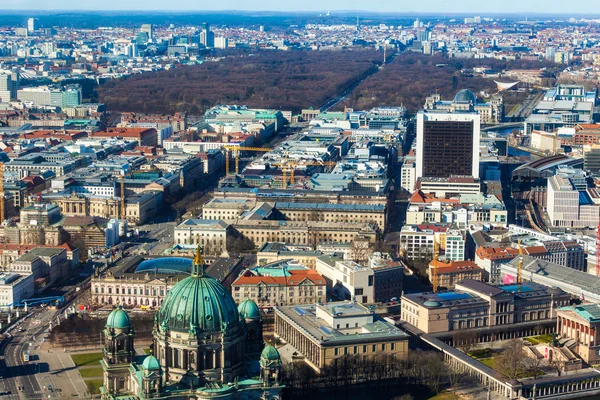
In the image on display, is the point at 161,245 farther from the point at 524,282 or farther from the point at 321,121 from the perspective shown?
Result: the point at 321,121

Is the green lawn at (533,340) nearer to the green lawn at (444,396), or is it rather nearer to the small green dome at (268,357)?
the green lawn at (444,396)

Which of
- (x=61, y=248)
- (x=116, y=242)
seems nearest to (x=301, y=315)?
(x=61, y=248)

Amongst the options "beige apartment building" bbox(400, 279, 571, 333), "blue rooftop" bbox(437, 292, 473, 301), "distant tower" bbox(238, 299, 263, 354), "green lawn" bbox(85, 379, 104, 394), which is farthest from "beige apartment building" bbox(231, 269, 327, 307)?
"distant tower" bbox(238, 299, 263, 354)

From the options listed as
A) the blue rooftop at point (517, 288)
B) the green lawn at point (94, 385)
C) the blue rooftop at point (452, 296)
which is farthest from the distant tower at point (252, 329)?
the blue rooftop at point (517, 288)

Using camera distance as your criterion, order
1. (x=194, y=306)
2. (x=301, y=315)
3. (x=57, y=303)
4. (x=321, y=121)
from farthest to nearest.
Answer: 1. (x=321, y=121)
2. (x=57, y=303)
3. (x=301, y=315)
4. (x=194, y=306)

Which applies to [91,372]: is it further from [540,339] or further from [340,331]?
[540,339]

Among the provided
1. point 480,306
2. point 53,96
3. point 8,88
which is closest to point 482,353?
point 480,306
